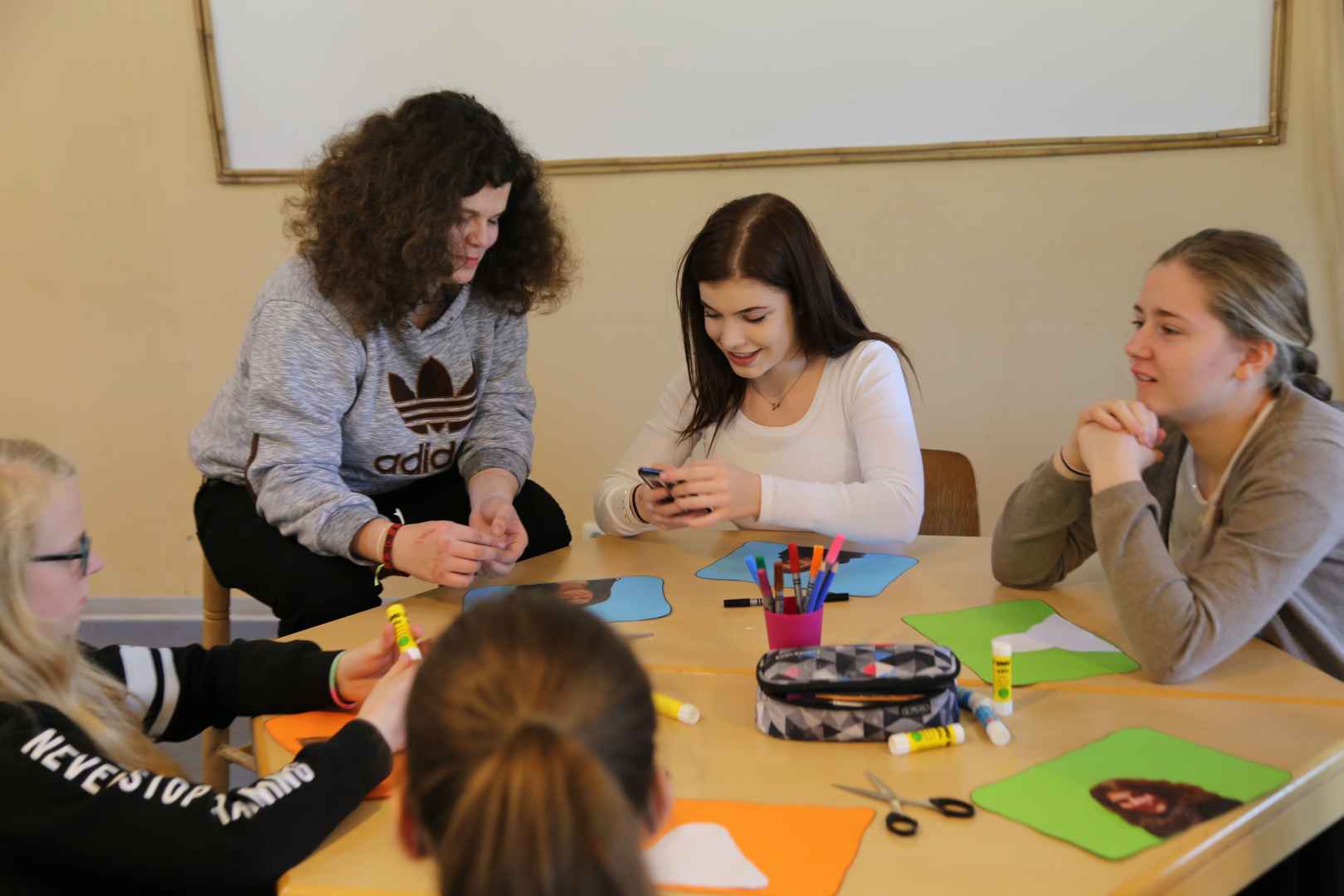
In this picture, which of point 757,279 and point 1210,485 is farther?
point 757,279

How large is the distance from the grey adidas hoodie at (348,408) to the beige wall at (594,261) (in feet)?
2.90

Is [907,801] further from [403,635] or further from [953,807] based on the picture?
[403,635]

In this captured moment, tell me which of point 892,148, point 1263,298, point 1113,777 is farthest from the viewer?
point 892,148

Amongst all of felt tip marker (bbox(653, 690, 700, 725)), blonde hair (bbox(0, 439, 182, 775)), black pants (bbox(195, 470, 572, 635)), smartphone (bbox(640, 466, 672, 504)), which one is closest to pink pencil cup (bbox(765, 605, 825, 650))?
felt tip marker (bbox(653, 690, 700, 725))

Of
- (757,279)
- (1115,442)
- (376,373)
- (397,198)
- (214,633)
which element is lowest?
(214,633)

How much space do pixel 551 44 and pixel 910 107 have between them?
870mm

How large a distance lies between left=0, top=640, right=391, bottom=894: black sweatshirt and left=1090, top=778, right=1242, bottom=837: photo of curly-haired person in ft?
2.02

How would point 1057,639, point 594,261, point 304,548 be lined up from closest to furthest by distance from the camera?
point 1057,639 < point 304,548 < point 594,261

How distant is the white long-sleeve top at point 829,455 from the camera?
71.8 inches

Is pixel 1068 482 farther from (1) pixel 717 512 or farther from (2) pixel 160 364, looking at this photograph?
(2) pixel 160 364

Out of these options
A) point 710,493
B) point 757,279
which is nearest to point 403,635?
point 710,493

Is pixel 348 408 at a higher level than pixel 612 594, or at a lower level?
higher

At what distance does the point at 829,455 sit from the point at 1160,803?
3.54 ft

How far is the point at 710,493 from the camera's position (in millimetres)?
1773
